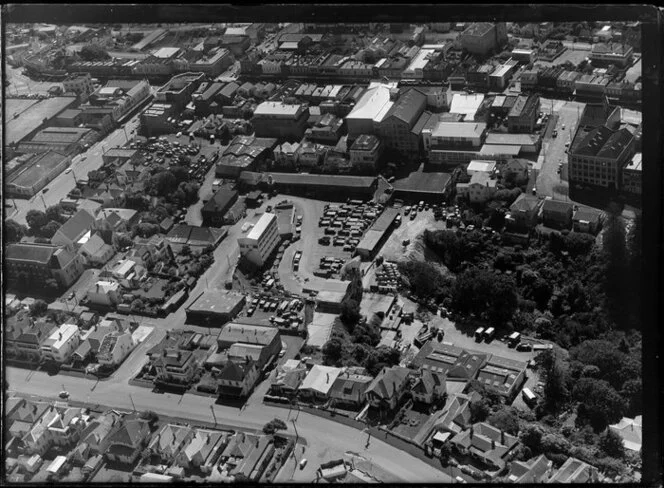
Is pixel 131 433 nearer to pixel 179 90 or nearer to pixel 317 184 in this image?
pixel 317 184

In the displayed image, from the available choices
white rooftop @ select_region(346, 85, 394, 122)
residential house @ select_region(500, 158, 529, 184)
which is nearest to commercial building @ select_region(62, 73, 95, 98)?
white rooftop @ select_region(346, 85, 394, 122)

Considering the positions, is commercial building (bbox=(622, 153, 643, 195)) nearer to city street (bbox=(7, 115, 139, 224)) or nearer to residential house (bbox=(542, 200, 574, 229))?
residential house (bbox=(542, 200, 574, 229))

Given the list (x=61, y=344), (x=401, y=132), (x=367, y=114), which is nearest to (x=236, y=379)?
(x=61, y=344)

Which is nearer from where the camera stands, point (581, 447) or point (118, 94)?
point (581, 447)

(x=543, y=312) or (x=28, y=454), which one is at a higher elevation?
(x=28, y=454)

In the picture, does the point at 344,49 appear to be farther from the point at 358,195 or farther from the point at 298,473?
the point at 298,473

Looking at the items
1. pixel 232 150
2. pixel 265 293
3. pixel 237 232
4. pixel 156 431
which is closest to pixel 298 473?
pixel 156 431
